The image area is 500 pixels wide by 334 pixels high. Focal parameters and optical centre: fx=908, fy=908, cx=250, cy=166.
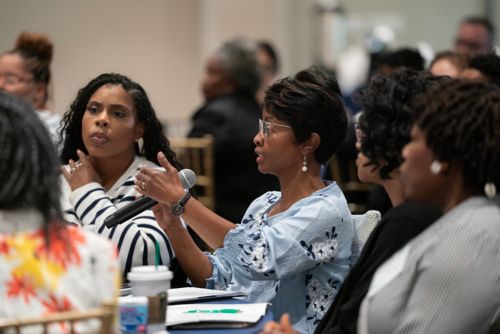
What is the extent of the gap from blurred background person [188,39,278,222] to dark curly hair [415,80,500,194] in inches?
131

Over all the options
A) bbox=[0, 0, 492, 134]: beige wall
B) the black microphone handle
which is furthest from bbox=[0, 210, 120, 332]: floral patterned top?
bbox=[0, 0, 492, 134]: beige wall

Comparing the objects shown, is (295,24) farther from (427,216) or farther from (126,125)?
(427,216)

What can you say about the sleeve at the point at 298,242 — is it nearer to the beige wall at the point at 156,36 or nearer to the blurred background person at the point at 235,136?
the blurred background person at the point at 235,136

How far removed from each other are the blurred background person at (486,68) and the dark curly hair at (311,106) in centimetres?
151

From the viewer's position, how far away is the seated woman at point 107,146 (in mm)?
2961

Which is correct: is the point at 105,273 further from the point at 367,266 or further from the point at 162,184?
the point at 162,184

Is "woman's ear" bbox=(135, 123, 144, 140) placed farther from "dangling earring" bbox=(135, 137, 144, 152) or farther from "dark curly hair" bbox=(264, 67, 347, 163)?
"dark curly hair" bbox=(264, 67, 347, 163)

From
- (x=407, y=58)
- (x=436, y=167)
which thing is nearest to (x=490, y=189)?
(x=436, y=167)

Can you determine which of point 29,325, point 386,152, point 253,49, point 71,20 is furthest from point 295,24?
point 29,325

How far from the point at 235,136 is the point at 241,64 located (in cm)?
56

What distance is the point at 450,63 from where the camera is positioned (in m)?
4.79

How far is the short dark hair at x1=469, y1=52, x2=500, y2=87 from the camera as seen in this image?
407 centimetres

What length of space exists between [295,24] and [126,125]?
21.2 ft

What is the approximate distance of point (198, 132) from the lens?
564cm
